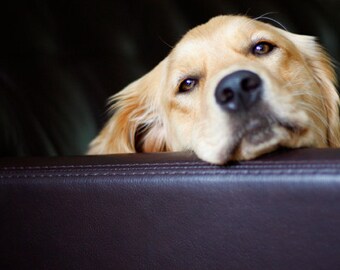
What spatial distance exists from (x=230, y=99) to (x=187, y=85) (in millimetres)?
429

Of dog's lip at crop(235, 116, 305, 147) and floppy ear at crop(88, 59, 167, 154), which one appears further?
floppy ear at crop(88, 59, 167, 154)

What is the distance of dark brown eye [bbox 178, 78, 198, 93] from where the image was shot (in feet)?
4.85

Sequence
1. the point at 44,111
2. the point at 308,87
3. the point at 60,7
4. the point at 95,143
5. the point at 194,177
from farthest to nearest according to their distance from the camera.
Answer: the point at 60,7 < the point at 44,111 < the point at 95,143 < the point at 308,87 < the point at 194,177

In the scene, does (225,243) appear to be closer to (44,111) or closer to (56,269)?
(56,269)

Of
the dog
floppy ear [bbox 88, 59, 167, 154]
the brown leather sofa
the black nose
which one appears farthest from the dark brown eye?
the brown leather sofa

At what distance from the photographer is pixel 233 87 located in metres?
1.06

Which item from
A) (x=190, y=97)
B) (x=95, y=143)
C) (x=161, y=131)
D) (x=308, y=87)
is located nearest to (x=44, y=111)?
(x=95, y=143)

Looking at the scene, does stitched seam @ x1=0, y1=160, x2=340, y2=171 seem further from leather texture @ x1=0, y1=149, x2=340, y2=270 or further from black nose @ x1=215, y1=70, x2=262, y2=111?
black nose @ x1=215, y1=70, x2=262, y2=111

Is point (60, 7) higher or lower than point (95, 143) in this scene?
higher

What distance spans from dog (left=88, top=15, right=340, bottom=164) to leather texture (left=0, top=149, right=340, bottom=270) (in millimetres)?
96

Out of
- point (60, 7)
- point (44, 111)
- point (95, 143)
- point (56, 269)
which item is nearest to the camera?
point (56, 269)

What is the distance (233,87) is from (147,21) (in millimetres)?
1027

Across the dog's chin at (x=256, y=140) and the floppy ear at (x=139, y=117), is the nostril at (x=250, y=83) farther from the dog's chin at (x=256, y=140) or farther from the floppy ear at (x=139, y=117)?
the floppy ear at (x=139, y=117)

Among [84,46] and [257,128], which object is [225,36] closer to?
[257,128]
